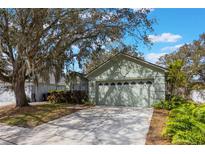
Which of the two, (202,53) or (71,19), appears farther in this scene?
(202,53)

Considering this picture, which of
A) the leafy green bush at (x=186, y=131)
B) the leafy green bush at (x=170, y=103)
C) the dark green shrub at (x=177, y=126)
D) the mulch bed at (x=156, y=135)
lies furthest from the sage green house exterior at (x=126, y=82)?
the dark green shrub at (x=177, y=126)

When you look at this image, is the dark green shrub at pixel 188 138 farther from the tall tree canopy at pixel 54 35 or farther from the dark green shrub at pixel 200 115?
the tall tree canopy at pixel 54 35

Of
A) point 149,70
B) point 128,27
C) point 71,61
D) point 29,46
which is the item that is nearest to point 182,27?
point 149,70

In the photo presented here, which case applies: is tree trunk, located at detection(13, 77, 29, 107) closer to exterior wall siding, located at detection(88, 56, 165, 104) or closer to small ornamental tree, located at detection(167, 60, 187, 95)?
exterior wall siding, located at detection(88, 56, 165, 104)

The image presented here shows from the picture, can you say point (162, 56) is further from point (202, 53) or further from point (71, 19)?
point (71, 19)

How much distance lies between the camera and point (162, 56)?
30.8 meters

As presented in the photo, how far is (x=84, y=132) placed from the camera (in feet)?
26.5

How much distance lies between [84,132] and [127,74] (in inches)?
318

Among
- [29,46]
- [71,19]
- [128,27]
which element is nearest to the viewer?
[71,19]

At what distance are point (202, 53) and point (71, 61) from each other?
663 inches

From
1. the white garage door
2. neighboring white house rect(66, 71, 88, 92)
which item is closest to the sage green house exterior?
the white garage door

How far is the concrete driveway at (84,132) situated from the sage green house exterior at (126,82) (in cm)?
454

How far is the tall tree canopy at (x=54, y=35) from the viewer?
11.1 meters

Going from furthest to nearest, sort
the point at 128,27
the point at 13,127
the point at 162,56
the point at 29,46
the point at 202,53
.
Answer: the point at 162,56 < the point at 202,53 < the point at 128,27 < the point at 29,46 < the point at 13,127
